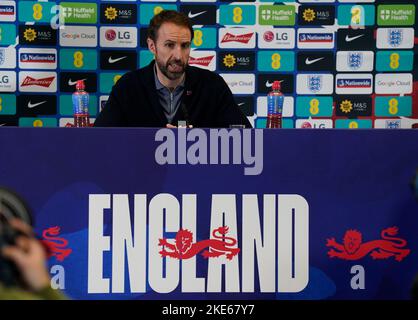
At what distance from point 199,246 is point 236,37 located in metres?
2.12

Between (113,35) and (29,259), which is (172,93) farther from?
(29,259)

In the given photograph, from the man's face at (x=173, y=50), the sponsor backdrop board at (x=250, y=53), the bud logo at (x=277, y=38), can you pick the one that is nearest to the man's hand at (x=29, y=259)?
the man's face at (x=173, y=50)

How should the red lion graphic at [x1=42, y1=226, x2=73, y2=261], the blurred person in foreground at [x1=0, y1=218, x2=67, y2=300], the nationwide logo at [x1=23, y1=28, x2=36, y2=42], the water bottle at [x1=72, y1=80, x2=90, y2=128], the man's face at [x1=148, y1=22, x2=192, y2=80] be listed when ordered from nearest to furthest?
the blurred person in foreground at [x1=0, y1=218, x2=67, y2=300] < the red lion graphic at [x1=42, y1=226, x2=73, y2=261] < the water bottle at [x1=72, y1=80, x2=90, y2=128] < the man's face at [x1=148, y1=22, x2=192, y2=80] < the nationwide logo at [x1=23, y1=28, x2=36, y2=42]

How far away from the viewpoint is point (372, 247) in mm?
2336

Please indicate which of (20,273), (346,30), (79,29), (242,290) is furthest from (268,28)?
(20,273)

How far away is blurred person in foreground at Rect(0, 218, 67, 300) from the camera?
0.93 meters

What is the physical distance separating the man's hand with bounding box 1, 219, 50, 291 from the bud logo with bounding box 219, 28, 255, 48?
10.7ft

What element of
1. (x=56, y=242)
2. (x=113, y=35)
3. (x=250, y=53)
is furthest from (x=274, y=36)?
(x=56, y=242)

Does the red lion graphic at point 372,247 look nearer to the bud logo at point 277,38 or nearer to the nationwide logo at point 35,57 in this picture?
the bud logo at point 277,38

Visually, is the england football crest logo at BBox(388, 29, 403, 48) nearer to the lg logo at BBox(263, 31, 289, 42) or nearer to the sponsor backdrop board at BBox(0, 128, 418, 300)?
the lg logo at BBox(263, 31, 289, 42)

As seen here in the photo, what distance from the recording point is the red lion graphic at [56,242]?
225 cm

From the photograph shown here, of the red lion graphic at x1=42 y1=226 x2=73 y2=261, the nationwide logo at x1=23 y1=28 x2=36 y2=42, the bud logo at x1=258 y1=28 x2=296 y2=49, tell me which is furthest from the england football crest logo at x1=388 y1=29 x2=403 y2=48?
the red lion graphic at x1=42 y1=226 x2=73 y2=261

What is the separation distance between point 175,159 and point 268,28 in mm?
2049

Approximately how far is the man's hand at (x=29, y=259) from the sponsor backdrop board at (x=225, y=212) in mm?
1305
